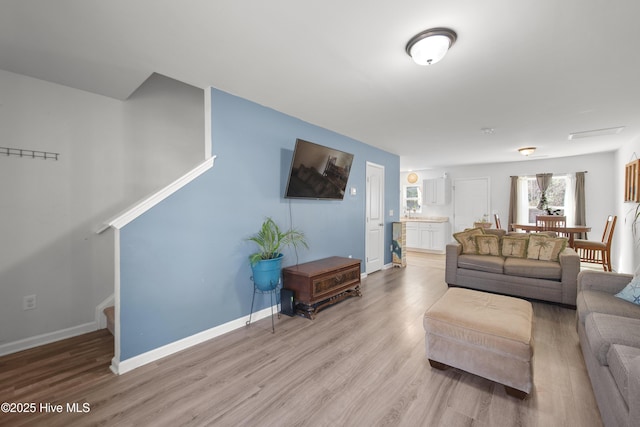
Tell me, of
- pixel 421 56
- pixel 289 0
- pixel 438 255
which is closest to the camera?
pixel 289 0

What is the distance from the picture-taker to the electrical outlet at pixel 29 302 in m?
2.40

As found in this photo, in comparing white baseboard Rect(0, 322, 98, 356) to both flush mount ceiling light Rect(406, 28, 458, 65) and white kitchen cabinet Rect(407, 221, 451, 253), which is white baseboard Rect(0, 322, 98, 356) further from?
white kitchen cabinet Rect(407, 221, 451, 253)

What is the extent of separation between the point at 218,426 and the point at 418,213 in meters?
7.76

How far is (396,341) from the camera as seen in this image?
253 centimetres

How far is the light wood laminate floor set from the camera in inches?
63.5

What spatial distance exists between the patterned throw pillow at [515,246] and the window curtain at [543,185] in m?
3.38

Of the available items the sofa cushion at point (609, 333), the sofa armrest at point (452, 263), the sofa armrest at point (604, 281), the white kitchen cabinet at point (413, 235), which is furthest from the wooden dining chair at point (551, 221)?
the sofa cushion at point (609, 333)

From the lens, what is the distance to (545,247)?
3.74m

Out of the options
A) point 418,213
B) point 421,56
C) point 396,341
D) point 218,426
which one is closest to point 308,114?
point 421,56

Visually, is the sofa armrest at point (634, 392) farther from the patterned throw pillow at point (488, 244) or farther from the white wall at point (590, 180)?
the white wall at point (590, 180)

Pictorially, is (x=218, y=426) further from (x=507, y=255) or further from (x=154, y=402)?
(x=507, y=255)

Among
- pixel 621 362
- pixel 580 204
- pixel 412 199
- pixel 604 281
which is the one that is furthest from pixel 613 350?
pixel 412 199

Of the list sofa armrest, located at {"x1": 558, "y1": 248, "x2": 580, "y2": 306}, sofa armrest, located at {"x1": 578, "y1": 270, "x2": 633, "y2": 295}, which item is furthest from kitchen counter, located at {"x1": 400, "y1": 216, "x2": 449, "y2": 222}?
sofa armrest, located at {"x1": 578, "y1": 270, "x2": 633, "y2": 295}

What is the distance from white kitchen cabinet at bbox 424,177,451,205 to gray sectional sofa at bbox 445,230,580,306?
3.32 meters
